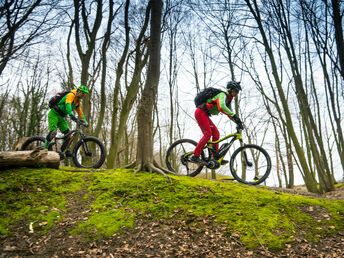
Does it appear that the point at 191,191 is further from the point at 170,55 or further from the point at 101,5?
the point at 170,55

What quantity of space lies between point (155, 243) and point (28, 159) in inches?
137

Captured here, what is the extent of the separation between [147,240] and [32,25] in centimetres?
744

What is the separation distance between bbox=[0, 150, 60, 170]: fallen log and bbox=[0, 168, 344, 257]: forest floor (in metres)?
1.89

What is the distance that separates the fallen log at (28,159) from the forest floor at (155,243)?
1892mm

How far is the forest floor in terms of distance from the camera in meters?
2.58

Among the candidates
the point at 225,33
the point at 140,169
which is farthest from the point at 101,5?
the point at 140,169

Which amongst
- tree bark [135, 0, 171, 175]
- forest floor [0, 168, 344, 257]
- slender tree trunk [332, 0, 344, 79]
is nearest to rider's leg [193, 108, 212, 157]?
tree bark [135, 0, 171, 175]

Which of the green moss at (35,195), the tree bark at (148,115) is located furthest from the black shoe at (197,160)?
the green moss at (35,195)

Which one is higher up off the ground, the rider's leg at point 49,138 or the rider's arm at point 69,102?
the rider's arm at point 69,102

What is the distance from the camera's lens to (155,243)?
9.13ft

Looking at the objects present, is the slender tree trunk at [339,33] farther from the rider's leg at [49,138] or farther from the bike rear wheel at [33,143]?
the bike rear wheel at [33,143]

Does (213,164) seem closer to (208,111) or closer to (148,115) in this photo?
(208,111)

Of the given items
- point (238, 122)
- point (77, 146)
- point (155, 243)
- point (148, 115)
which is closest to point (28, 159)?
point (77, 146)

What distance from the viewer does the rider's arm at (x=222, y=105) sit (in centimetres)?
497
